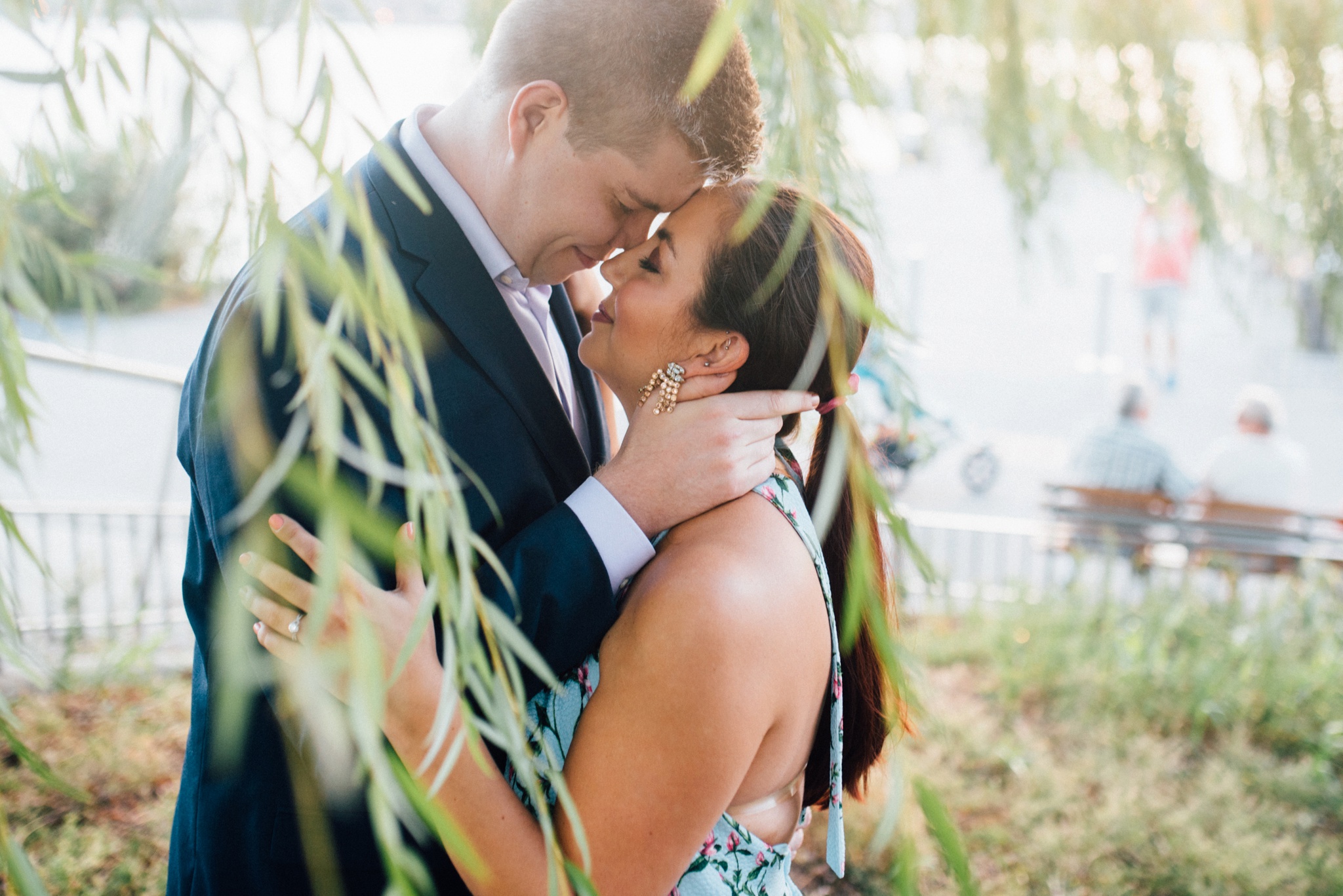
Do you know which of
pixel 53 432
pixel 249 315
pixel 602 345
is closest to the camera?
pixel 249 315

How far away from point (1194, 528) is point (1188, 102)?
391cm

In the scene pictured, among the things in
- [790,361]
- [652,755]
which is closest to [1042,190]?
[790,361]

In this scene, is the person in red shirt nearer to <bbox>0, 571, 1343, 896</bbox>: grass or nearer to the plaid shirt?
the plaid shirt

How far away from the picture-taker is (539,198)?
1749 mm

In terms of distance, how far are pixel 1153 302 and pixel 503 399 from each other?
11514 millimetres

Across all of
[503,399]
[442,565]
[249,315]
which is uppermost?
[249,315]

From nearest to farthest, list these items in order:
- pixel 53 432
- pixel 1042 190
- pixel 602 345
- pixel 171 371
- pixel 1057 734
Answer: pixel 602 345
pixel 1042 190
pixel 1057 734
pixel 171 371
pixel 53 432

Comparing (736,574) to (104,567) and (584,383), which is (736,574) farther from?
(104,567)

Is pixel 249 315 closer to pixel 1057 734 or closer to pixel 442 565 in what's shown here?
pixel 442 565

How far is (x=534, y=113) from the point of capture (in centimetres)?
170

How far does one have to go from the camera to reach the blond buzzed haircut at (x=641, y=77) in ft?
5.28

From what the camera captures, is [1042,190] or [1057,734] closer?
[1042,190]

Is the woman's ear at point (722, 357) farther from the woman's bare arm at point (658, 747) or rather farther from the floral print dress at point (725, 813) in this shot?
the woman's bare arm at point (658, 747)

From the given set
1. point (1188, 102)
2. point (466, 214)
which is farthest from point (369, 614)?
point (1188, 102)
